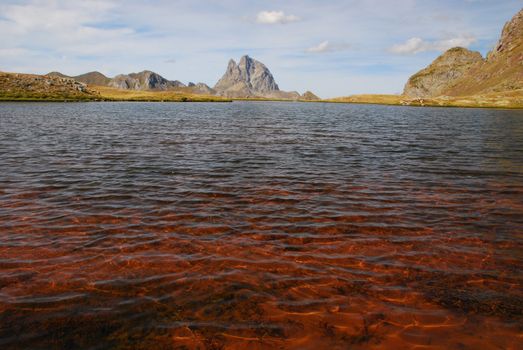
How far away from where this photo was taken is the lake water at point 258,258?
8.20 m

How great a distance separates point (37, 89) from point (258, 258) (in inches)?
7664

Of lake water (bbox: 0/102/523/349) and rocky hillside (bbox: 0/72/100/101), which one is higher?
rocky hillside (bbox: 0/72/100/101)

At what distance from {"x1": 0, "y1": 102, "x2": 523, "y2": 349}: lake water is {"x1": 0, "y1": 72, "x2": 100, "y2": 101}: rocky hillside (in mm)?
147009

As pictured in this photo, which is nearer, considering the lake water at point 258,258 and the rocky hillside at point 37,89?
the lake water at point 258,258

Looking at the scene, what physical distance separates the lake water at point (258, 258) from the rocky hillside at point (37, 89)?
5788 inches

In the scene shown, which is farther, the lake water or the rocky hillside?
the rocky hillside

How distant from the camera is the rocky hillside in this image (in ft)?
478

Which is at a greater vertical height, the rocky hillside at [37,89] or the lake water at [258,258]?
the rocky hillside at [37,89]

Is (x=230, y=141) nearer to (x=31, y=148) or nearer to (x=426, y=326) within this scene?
(x=31, y=148)

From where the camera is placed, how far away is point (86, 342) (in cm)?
759

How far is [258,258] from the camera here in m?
11.8

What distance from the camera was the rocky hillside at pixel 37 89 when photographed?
145750 millimetres

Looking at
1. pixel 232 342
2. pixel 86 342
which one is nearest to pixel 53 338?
pixel 86 342

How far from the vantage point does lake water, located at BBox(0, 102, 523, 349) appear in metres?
8.20
